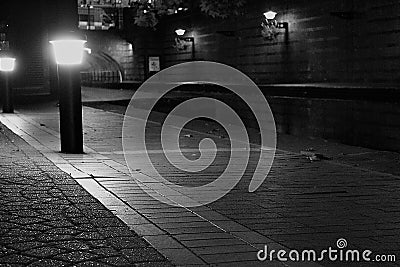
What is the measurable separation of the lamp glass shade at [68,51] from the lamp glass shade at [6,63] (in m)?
10.3

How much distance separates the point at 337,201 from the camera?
718cm

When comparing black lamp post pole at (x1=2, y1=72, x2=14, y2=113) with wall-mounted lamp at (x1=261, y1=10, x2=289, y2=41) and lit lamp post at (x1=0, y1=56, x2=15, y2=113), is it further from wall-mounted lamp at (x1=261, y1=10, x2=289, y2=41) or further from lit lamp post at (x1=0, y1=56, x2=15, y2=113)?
wall-mounted lamp at (x1=261, y1=10, x2=289, y2=41)

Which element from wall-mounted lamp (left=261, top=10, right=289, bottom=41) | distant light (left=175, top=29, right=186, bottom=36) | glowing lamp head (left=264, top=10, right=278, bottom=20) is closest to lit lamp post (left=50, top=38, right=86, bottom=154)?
wall-mounted lamp (left=261, top=10, right=289, bottom=41)

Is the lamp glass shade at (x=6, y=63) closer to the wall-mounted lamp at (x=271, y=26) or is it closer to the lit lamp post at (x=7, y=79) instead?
the lit lamp post at (x=7, y=79)

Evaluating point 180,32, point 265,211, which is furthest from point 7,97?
point 180,32

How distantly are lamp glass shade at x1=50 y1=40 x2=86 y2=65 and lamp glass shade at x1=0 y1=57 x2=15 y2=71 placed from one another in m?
10.3

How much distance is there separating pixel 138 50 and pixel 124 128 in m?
34.8

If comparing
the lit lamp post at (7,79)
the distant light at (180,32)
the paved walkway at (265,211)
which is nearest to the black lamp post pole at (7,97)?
the lit lamp post at (7,79)

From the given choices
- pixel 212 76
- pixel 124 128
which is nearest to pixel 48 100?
pixel 212 76

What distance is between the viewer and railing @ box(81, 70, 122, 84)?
177 ft

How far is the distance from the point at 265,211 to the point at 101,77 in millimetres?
51302

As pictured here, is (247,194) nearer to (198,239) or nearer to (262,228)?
(262,228)

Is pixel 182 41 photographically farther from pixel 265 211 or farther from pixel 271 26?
pixel 265 211

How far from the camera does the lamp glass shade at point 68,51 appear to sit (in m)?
11.1
